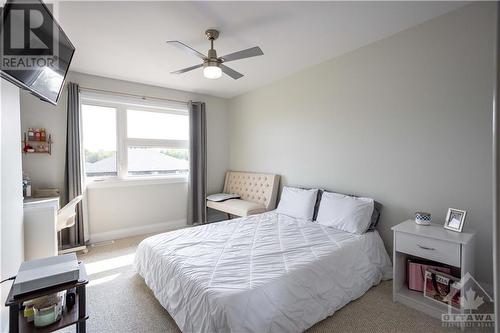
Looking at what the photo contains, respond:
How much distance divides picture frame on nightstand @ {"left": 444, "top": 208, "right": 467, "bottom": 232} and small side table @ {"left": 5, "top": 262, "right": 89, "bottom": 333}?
2700 millimetres

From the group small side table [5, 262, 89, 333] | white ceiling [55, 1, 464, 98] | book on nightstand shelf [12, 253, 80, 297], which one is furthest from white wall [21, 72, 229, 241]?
small side table [5, 262, 89, 333]

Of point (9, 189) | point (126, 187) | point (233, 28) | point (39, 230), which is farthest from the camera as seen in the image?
point (126, 187)

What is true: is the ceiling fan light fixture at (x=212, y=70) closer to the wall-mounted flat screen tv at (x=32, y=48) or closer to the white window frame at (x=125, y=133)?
the wall-mounted flat screen tv at (x=32, y=48)

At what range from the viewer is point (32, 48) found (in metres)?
1.37

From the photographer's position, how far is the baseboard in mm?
3621

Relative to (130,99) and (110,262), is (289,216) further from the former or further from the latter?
(130,99)

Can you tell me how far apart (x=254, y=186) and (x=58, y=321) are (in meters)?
3.12

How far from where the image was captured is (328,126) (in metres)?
3.11

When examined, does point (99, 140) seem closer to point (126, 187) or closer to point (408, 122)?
point (126, 187)

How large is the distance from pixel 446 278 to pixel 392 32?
2360 millimetres

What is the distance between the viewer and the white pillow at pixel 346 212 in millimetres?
2451

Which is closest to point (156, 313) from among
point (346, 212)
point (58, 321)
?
point (58, 321)

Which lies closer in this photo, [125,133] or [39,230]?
[39,230]

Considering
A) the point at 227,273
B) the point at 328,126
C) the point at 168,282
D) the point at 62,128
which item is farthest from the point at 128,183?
the point at 328,126
